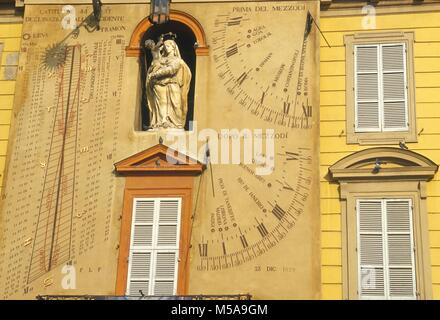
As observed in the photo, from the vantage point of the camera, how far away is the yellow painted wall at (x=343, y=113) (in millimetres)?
17438

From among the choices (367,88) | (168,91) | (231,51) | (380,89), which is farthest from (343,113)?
(168,91)

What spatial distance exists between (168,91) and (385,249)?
5555mm

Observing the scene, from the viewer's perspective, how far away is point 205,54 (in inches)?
762

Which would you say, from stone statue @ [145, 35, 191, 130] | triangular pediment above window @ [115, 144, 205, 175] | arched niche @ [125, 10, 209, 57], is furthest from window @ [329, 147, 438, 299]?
arched niche @ [125, 10, 209, 57]

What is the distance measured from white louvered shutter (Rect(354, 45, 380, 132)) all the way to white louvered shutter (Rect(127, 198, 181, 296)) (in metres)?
4.10

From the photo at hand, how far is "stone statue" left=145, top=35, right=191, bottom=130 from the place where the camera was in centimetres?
1905

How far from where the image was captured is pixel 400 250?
17359mm

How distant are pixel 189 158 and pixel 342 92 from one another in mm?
3458

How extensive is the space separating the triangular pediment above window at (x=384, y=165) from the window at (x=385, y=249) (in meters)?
0.51

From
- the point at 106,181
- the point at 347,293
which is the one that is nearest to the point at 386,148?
the point at 347,293

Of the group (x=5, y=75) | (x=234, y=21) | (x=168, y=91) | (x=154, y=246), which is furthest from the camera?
(x=5, y=75)

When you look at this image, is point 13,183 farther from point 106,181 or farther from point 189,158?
point 189,158

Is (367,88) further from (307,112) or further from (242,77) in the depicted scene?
(242,77)

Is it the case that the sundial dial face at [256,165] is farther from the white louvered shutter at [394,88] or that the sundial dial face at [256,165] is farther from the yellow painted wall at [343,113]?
the white louvered shutter at [394,88]
